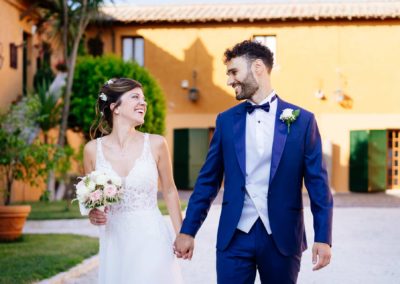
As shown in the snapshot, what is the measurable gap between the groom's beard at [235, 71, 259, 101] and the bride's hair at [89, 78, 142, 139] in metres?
1.01

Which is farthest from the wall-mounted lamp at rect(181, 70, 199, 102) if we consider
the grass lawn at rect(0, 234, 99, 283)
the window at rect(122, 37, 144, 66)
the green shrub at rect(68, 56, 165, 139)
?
the grass lawn at rect(0, 234, 99, 283)

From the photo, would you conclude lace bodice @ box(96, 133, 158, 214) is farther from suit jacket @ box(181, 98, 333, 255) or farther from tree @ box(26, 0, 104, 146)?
tree @ box(26, 0, 104, 146)

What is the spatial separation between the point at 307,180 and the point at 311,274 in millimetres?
4757

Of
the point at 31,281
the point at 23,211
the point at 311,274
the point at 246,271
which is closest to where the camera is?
the point at 246,271

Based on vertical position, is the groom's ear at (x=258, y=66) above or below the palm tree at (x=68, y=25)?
below

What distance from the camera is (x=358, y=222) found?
16062 mm

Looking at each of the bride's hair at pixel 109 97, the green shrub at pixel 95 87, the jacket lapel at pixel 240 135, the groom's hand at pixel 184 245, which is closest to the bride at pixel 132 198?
the bride's hair at pixel 109 97

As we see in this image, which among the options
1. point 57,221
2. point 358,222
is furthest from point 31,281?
point 358,222

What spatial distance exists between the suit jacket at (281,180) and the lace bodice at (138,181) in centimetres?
76

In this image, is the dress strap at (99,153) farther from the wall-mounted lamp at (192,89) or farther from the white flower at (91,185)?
the wall-mounted lamp at (192,89)

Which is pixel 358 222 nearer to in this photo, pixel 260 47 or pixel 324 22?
pixel 260 47

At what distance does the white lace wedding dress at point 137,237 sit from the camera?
534cm

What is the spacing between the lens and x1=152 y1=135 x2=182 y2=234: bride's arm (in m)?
5.41

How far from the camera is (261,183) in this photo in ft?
15.1
